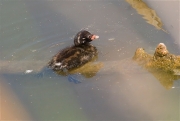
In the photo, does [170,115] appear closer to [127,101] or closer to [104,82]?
[127,101]

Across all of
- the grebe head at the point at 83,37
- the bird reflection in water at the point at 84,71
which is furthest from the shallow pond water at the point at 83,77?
the grebe head at the point at 83,37

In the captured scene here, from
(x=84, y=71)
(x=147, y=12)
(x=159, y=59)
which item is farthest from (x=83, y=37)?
(x=147, y=12)

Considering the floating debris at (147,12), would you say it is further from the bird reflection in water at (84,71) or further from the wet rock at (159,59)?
the bird reflection in water at (84,71)

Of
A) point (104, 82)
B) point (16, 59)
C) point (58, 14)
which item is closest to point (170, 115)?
point (104, 82)

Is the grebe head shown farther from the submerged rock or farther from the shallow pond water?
the submerged rock

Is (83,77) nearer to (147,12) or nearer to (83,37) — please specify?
(83,37)

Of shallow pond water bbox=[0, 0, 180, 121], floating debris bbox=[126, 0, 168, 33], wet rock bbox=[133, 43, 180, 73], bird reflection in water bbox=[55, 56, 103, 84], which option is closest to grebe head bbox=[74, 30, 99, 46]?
shallow pond water bbox=[0, 0, 180, 121]
